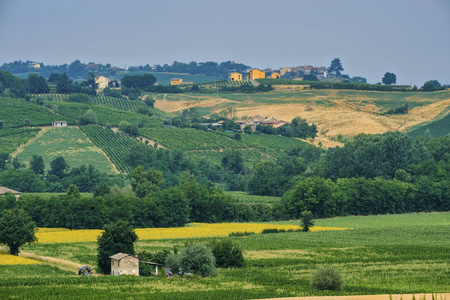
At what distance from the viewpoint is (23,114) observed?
149 metres

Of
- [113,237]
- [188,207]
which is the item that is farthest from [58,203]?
[113,237]

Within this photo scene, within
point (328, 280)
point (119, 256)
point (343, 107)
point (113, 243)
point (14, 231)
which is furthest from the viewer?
point (343, 107)

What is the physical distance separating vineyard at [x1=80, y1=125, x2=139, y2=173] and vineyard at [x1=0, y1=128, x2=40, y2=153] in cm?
1025

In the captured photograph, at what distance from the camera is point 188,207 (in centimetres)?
8162

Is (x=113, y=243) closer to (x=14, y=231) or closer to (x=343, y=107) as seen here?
(x=14, y=231)

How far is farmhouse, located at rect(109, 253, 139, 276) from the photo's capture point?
155 ft

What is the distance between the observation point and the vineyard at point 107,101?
184m

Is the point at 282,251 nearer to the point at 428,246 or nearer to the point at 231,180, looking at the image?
the point at 428,246

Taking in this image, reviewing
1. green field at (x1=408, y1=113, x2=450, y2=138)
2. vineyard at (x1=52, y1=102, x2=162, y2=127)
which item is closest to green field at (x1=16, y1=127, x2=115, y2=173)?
vineyard at (x1=52, y1=102, x2=162, y2=127)

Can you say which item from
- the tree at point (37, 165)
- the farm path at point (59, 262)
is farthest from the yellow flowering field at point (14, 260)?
Result: the tree at point (37, 165)

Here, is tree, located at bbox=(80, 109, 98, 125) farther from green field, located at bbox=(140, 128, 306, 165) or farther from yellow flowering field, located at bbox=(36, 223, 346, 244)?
yellow flowering field, located at bbox=(36, 223, 346, 244)

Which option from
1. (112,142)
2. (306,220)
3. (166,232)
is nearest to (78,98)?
(112,142)

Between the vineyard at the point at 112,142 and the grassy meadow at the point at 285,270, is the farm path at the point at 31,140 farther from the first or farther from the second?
the grassy meadow at the point at 285,270

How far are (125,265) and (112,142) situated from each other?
9080 cm
